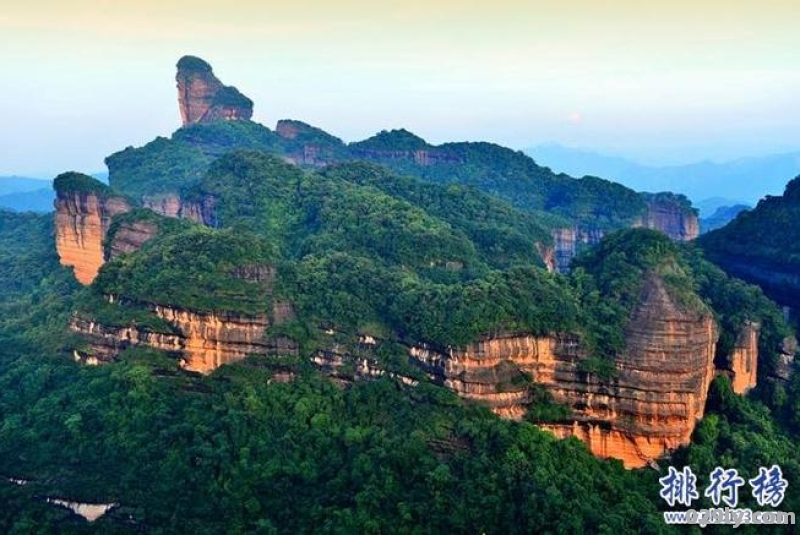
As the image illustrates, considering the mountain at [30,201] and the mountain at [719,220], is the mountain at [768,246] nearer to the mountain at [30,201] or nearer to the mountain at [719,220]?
the mountain at [719,220]

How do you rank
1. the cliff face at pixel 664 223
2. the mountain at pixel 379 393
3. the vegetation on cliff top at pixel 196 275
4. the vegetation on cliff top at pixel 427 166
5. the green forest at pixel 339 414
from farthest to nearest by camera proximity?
the vegetation on cliff top at pixel 427 166, the cliff face at pixel 664 223, the vegetation on cliff top at pixel 196 275, the mountain at pixel 379 393, the green forest at pixel 339 414

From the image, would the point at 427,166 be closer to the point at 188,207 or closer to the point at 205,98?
the point at 205,98

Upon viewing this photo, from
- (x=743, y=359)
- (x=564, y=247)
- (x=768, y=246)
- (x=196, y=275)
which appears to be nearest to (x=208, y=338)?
(x=196, y=275)

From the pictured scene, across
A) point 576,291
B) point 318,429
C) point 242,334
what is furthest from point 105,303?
point 576,291

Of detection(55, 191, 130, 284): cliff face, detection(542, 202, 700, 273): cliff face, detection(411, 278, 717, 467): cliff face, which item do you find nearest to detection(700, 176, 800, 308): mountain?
detection(411, 278, 717, 467): cliff face

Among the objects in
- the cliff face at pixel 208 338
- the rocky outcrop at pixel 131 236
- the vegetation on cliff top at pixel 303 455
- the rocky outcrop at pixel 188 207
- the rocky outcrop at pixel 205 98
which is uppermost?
the rocky outcrop at pixel 205 98

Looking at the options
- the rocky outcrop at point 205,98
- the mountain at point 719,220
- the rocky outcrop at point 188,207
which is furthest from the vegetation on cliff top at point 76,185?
the mountain at point 719,220
